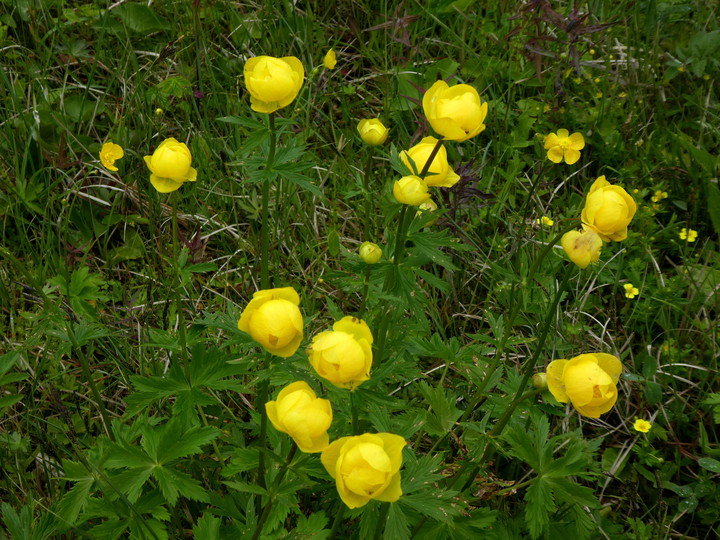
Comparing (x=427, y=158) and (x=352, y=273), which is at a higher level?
(x=427, y=158)

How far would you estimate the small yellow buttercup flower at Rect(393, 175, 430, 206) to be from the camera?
4.09 feet

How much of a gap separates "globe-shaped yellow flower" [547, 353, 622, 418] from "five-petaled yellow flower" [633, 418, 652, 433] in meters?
0.80

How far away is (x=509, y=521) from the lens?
1.65 meters

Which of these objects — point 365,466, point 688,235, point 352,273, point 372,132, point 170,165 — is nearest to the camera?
point 365,466

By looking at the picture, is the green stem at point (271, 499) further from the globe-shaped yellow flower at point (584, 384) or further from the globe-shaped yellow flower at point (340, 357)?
the globe-shaped yellow flower at point (584, 384)

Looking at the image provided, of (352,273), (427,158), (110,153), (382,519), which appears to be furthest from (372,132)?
(110,153)

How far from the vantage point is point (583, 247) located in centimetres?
121

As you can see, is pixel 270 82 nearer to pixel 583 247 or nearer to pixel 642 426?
pixel 583 247

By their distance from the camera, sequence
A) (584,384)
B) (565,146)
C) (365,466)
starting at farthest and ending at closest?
(565,146) < (584,384) < (365,466)

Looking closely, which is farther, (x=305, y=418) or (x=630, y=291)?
(x=630, y=291)

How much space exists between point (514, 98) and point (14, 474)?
2.29 metres

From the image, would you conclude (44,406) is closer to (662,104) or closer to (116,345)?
(116,345)

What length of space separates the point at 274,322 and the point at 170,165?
0.49m

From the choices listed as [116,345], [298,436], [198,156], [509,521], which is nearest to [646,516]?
[509,521]
